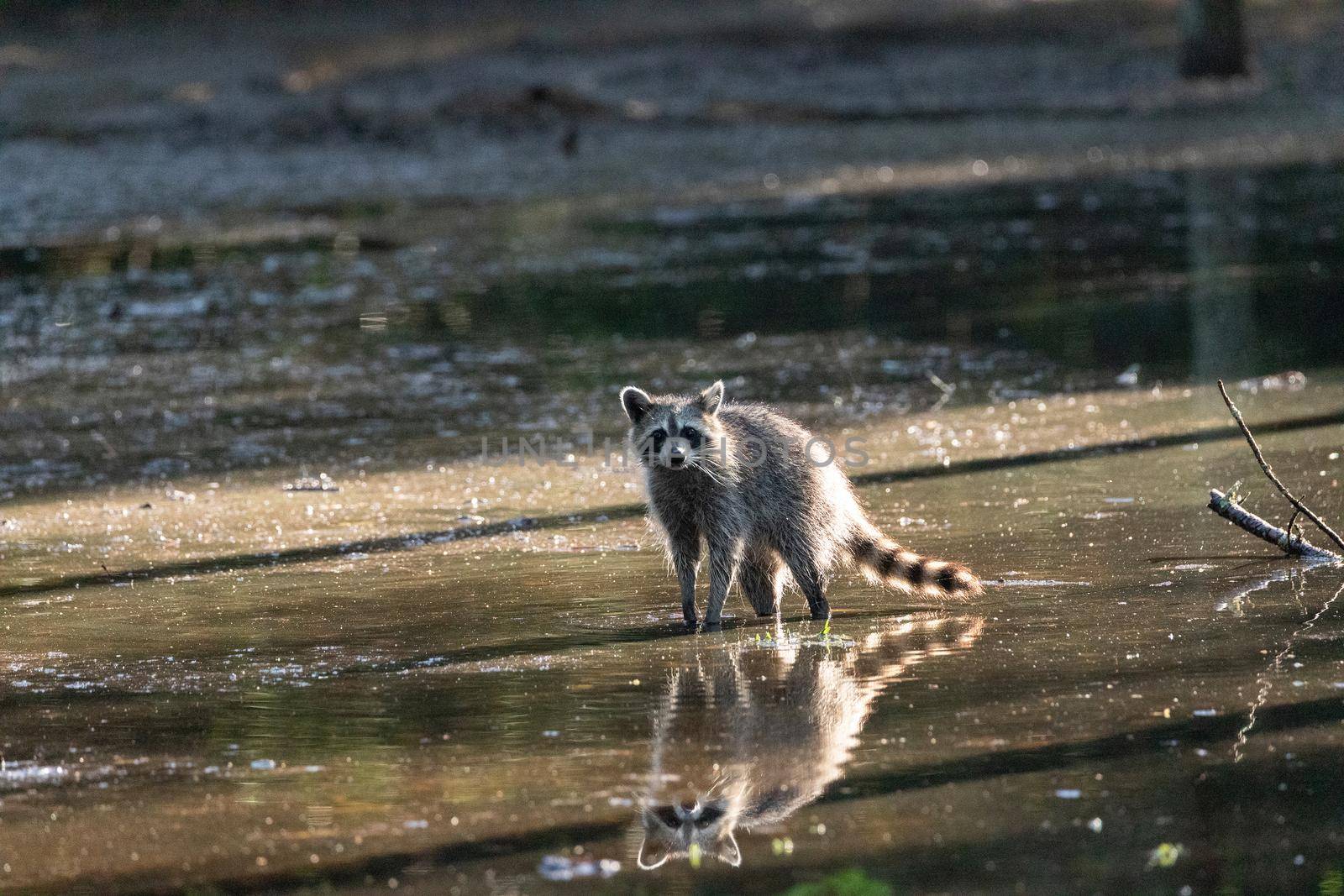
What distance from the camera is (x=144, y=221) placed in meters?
20.8

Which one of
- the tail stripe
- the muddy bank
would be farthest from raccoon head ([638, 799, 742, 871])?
the muddy bank

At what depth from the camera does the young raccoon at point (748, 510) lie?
712 centimetres

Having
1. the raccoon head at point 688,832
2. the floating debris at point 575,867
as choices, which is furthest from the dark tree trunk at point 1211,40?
the floating debris at point 575,867

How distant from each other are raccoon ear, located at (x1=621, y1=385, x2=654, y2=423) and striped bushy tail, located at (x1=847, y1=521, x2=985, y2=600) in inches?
35.8

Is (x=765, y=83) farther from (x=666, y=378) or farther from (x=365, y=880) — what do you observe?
(x=365, y=880)

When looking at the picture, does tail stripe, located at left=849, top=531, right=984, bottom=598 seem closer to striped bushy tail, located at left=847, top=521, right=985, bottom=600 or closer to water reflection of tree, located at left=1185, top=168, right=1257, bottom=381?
striped bushy tail, located at left=847, top=521, right=985, bottom=600

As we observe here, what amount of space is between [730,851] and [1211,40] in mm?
25459

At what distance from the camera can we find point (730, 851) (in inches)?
187

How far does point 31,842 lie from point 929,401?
694cm

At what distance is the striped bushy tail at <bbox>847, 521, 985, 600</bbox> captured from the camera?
6.92 m

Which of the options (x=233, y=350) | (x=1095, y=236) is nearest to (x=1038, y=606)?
(x=233, y=350)

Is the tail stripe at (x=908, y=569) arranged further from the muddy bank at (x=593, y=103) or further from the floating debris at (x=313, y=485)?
the muddy bank at (x=593, y=103)

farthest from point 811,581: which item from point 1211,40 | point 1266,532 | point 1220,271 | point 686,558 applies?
point 1211,40

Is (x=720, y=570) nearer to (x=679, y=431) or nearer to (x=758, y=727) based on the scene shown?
(x=679, y=431)
